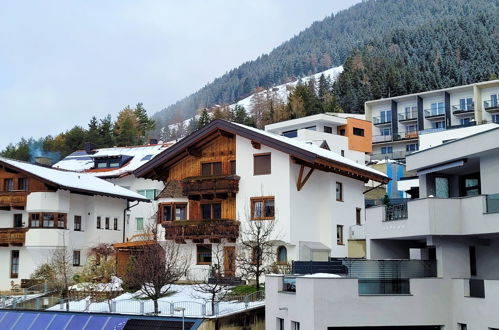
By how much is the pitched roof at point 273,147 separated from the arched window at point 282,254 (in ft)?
17.7

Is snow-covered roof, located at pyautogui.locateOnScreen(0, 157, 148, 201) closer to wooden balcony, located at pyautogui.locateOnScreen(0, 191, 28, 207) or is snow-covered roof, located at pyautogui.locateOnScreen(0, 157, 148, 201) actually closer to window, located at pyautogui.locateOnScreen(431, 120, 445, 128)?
wooden balcony, located at pyautogui.locateOnScreen(0, 191, 28, 207)

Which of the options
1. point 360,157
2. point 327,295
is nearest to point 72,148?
point 360,157

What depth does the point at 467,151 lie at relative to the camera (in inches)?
1059

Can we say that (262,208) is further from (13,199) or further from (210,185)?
(13,199)

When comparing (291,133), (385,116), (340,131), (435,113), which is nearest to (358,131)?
(340,131)

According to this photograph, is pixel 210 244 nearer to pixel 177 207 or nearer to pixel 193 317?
pixel 177 207

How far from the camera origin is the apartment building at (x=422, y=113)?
97250 mm

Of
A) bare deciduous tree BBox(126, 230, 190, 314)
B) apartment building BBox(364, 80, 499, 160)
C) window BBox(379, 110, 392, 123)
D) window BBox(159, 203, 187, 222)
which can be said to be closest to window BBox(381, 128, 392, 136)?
apartment building BBox(364, 80, 499, 160)

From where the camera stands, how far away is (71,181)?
53.2 m

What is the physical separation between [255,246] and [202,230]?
4.80m

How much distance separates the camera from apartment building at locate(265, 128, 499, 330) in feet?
85.4

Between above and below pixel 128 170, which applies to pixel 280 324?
below

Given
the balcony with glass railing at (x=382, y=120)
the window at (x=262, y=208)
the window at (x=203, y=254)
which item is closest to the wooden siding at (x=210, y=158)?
the window at (x=262, y=208)

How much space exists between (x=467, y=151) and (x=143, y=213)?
4059 centimetres
